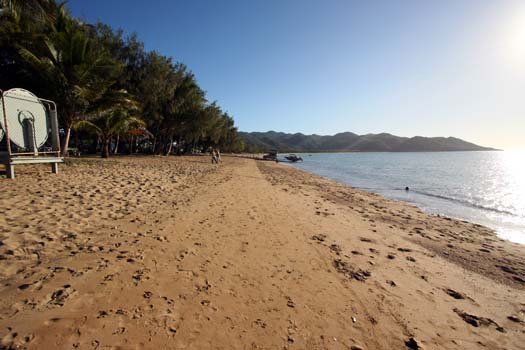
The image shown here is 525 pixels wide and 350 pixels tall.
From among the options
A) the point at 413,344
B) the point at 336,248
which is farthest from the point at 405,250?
the point at 413,344

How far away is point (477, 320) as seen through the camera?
10.6 ft

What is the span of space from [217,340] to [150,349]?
0.65 m

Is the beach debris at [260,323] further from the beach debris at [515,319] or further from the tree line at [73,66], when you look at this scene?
the tree line at [73,66]

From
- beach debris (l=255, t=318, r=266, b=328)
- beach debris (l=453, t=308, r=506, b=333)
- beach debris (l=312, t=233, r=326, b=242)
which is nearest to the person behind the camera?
beach debris (l=255, t=318, r=266, b=328)

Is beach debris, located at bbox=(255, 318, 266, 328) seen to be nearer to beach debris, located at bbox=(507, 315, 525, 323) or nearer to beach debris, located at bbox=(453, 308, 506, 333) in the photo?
beach debris, located at bbox=(453, 308, 506, 333)

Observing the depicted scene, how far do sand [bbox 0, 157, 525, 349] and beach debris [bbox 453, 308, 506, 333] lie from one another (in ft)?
0.06

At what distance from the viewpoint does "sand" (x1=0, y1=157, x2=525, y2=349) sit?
2.58 meters

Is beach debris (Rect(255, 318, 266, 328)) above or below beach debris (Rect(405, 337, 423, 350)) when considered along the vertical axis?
above

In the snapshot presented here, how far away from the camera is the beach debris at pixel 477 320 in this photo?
316 cm

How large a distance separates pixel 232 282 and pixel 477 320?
346 centimetres

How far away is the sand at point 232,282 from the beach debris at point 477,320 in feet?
0.06

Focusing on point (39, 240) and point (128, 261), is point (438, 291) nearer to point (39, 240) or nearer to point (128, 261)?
point (128, 261)

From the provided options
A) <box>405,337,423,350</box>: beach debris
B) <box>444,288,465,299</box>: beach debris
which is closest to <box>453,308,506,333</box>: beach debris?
<box>444,288,465,299</box>: beach debris

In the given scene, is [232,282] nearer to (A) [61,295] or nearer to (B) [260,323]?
(B) [260,323]
